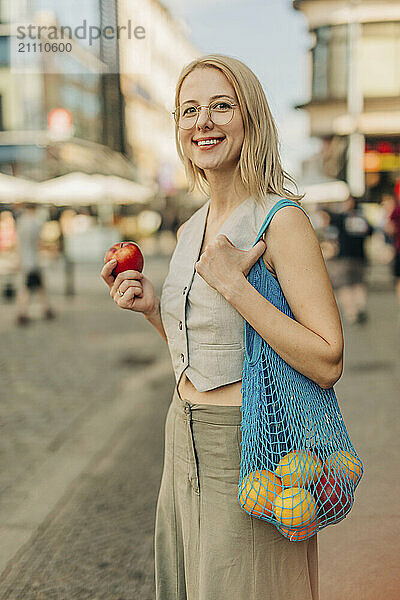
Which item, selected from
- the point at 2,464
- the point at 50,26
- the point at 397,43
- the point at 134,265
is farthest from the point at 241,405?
the point at 397,43

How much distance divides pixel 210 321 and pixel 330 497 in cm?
53

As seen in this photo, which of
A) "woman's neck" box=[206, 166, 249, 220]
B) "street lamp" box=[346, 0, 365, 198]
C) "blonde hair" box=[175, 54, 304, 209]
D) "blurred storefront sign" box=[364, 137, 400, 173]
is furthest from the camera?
"blurred storefront sign" box=[364, 137, 400, 173]

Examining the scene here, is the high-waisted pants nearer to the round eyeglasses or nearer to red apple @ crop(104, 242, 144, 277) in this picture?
red apple @ crop(104, 242, 144, 277)

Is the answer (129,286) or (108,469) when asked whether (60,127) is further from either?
(129,286)

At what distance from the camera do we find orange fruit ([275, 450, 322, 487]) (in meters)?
1.86

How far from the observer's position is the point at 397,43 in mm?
16766

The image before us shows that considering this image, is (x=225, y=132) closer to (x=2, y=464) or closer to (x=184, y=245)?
(x=184, y=245)

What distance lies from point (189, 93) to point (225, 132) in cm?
15

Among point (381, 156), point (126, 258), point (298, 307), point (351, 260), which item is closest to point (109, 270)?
point (126, 258)

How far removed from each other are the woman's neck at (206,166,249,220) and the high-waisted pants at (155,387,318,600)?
1.76ft

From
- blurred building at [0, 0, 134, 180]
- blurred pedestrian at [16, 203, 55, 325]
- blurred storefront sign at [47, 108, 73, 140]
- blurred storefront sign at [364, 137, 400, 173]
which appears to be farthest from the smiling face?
blurred storefront sign at [47, 108, 73, 140]

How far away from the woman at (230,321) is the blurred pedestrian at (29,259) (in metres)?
9.68

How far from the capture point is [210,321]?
2.00 metres

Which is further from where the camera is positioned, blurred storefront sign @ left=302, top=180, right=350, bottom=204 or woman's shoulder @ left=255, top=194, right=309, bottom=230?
blurred storefront sign @ left=302, top=180, right=350, bottom=204
